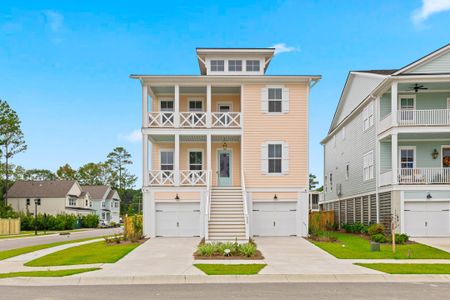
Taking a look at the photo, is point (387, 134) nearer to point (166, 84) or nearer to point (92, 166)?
point (166, 84)

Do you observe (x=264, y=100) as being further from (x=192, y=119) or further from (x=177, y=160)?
(x=177, y=160)

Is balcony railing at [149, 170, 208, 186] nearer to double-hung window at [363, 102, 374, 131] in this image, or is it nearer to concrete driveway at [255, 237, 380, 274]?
concrete driveway at [255, 237, 380, 274]

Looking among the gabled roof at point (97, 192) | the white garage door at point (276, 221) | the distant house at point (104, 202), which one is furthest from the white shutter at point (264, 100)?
the gabled roof at point (97, 192)

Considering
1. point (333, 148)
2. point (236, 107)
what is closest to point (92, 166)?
point (333, 148)

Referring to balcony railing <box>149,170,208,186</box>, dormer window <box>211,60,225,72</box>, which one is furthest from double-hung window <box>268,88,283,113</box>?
balcony railing <box>149,170,208,186</box>

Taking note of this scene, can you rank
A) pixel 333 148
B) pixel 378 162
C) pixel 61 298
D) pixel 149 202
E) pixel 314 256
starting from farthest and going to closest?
pixel 333 148
pixel 378 162
pixel 149 202
pixel 314 256
pixel 61 298

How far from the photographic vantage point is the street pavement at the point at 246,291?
10995 mm

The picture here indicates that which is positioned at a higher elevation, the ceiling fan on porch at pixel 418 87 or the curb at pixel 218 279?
the ceiling fan on porch at pixel 418 87

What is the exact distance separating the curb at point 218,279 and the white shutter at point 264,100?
13.9 meters

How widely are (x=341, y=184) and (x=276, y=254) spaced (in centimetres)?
→ 2035

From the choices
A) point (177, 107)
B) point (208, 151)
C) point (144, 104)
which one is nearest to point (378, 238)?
point (208, 151)

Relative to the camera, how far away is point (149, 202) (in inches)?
1019

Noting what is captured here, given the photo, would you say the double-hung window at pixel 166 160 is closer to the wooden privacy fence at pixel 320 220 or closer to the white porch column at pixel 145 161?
the white porch column at pixel 145 161

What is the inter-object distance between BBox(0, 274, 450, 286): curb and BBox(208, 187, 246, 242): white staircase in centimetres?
744
